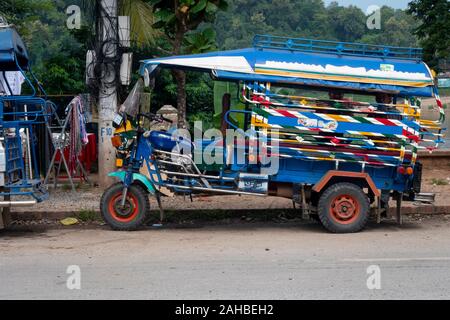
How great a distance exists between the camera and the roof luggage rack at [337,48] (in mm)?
8719

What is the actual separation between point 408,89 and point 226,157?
8.53 ft

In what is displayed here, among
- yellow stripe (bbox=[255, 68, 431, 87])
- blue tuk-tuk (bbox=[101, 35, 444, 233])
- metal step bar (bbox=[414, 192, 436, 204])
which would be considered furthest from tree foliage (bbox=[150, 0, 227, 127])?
metal step bar (bbox=[414, 192, 436, 204])

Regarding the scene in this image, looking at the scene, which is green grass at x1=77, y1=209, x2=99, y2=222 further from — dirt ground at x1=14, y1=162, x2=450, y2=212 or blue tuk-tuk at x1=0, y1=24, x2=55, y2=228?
blue tuk-tuk at x1=0, y1=24, x2=55, y2=228

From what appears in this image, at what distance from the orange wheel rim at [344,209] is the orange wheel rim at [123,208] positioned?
2680 millimetres

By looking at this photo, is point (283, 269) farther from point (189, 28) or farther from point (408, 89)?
point (189, 28)

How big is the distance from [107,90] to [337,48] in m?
4.76

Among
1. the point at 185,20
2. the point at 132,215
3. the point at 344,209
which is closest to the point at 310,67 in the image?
the point at 344,209

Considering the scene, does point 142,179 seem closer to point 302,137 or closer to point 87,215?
Answer: point 87,215

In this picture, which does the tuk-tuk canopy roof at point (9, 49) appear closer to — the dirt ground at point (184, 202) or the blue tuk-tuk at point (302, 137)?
Answer: the blue tuk-tuk at point (302, 137)

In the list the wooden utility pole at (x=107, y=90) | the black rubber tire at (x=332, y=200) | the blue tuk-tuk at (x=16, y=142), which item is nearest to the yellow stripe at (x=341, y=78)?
the black rubber tire at (x=332, y=200)

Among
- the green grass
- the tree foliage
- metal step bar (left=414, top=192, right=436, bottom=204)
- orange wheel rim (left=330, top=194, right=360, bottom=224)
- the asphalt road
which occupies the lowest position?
the asphalt road

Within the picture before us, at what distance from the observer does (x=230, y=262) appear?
22.8 feet

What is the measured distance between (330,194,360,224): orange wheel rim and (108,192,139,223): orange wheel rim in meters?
2.68

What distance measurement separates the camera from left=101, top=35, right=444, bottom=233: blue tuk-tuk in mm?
8492
